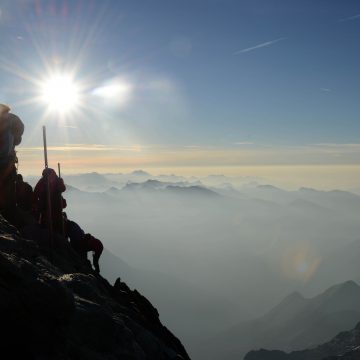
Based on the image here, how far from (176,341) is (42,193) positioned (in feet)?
46.2

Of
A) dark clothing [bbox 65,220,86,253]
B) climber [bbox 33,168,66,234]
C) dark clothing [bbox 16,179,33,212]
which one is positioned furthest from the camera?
dark clothing [bbox 16,179,33,212]

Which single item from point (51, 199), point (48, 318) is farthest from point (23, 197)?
point (48, 318)

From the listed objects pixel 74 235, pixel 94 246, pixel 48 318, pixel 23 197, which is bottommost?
pixel 48 318

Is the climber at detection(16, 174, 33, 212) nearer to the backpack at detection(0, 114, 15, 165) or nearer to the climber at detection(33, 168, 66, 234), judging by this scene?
the climber at detection(33, 168, 66, 234)

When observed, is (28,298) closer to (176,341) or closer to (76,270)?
(76,270)

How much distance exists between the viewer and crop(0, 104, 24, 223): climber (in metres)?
19.6

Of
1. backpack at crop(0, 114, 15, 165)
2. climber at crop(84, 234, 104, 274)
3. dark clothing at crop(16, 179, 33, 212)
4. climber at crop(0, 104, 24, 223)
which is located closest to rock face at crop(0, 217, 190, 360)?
backpack at crop(0, 114, 15, 165)

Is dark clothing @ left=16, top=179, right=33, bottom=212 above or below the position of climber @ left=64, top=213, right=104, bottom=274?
above

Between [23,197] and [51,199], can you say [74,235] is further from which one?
[51,199]

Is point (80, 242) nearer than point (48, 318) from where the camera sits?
No

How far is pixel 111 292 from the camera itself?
23.0 meters

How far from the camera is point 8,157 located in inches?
818

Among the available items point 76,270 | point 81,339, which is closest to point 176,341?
point 76,270

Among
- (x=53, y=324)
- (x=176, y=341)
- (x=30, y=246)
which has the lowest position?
(x=176, y=341)
